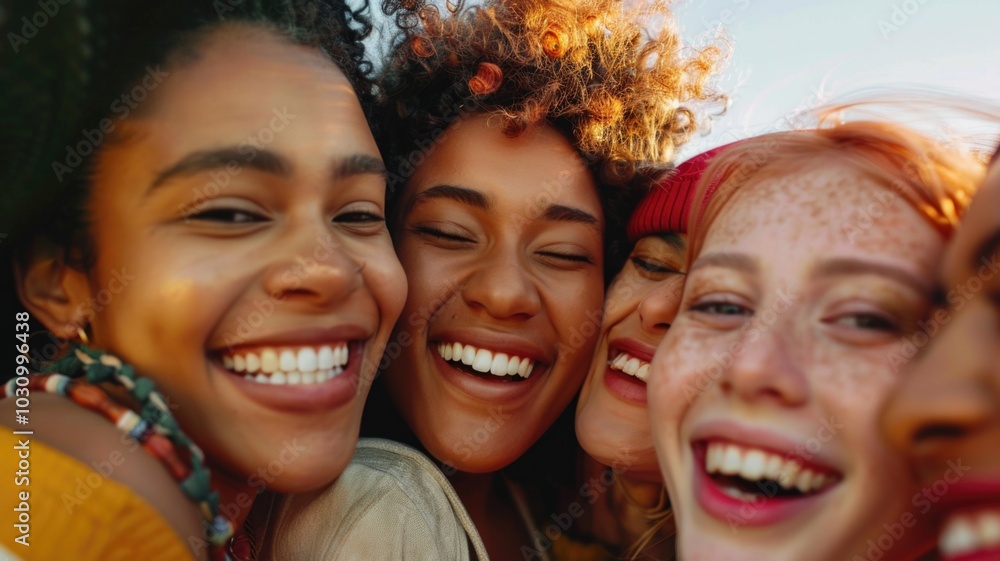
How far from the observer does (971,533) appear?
52.3 inches

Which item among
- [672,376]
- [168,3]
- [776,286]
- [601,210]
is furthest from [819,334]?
[168,3]

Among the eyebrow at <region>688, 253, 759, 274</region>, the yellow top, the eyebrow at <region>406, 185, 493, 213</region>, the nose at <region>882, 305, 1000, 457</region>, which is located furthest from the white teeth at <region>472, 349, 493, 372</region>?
the nose at <region>882, 305, 1000, 457</region>

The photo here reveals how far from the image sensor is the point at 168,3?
6.07 ft

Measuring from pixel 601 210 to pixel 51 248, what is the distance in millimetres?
1601

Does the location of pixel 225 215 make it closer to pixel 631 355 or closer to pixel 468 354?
pixel 468 354

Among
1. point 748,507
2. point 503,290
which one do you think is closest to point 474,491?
point 503,290

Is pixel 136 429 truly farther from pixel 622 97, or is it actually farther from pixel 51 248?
pixel 622 97

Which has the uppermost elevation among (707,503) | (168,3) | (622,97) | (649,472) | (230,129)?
(168,3)

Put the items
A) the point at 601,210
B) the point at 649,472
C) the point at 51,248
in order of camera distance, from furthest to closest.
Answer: the point at 601,210
the point at 649,472
the point at 51,248

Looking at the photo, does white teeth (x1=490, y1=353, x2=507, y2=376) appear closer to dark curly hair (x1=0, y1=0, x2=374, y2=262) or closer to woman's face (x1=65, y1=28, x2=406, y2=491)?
woman's face (x1=65, y1=28, x2=406, y2=491)

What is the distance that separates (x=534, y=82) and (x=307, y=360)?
4.03 feet

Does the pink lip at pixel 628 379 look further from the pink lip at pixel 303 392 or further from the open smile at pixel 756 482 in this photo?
the pink lip at pixel 303 392

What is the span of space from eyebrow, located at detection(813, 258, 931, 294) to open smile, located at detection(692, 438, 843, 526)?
15.6 inches

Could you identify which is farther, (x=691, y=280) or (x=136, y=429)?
(x=691, y=280)
